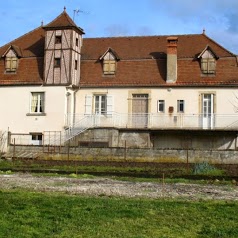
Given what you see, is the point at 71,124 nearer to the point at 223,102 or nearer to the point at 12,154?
the point at 12,154

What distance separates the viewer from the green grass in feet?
26.8

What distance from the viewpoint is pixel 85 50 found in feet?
126

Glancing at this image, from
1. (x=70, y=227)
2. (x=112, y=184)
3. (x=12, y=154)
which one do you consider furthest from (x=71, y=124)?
(x=70, y=227)

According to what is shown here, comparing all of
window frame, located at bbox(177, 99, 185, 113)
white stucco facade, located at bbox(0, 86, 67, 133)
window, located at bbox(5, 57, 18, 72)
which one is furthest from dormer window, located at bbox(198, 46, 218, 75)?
window, located at bbox(5, 57, 18, 72)

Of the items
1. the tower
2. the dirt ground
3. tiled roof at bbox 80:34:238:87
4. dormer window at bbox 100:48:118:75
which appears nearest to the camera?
the dirt ground

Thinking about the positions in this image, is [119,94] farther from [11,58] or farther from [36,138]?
[11,58]

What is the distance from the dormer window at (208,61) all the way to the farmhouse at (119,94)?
7 centimetres

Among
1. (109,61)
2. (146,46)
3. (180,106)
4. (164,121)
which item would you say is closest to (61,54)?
(109,61)

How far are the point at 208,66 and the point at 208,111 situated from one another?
3358 mm

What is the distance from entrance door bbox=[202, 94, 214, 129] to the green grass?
22.3 m

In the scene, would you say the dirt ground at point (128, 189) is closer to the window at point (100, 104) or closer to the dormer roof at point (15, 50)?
the window at point (100, 104)

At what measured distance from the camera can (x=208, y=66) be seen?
34.8 meters

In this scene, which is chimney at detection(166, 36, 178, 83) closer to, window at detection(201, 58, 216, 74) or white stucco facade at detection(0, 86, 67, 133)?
window at detection(201, 58, 216, 74)

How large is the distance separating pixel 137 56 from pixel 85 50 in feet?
14.9
